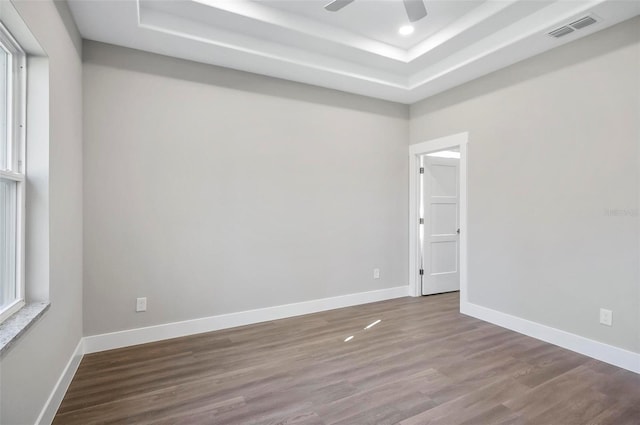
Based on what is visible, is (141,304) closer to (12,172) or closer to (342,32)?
(12,172)

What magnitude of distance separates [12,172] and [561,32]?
13.0ft

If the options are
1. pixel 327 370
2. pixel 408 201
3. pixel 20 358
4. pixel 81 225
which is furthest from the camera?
pixel 408 201

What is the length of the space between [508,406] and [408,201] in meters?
2.97

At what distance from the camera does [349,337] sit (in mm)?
3236

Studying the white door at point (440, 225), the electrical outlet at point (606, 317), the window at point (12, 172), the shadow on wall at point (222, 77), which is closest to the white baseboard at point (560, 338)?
the electrical outlet at point (606, 317)

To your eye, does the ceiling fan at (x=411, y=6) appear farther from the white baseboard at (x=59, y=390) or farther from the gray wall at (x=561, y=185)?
the white baseboard at (x=59, y=390)

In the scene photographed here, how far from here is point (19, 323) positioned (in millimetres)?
1529

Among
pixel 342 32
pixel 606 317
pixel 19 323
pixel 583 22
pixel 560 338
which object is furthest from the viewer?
pixel 342 32

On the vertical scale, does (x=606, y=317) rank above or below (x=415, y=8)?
below

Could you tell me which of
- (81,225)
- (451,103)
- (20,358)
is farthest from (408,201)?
(20,358)

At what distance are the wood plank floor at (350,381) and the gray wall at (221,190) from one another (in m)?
0.55

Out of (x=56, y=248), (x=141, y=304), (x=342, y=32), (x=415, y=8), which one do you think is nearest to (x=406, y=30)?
(x=342, y=32)

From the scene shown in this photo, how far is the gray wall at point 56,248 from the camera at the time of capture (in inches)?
60.0

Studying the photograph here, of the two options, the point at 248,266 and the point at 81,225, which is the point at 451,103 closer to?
the point at 248,266
